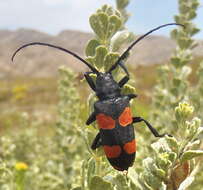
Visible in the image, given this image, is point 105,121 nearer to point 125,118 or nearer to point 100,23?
point 125,118

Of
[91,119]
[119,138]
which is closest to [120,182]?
[119,138]

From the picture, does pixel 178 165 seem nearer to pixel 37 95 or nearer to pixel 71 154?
pixel 71 154

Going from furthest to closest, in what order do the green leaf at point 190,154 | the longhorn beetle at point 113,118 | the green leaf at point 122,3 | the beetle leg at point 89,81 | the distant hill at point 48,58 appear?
the distant hill at point 48,58 < the green leaf at point 122,3 < the beetle leg at point 89,81 < the longhorn beetle at point 113,118 < the green leaf at point 190,154

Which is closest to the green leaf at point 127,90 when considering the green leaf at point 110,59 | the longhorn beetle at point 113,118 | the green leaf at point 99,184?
the longhorn beetle at point 113,118

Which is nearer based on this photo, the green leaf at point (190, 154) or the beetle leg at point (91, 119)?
the green leaf at point (190, 154)

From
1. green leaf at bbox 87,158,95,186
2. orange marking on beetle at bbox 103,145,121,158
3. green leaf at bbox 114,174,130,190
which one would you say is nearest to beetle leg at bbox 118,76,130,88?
orange marking on beetle at bbox 103,145,121,158

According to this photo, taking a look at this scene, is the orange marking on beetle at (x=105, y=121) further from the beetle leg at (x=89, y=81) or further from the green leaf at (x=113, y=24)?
the green leaf at (x=113, y=24)

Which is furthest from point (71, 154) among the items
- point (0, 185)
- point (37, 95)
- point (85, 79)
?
point (37, 95)
